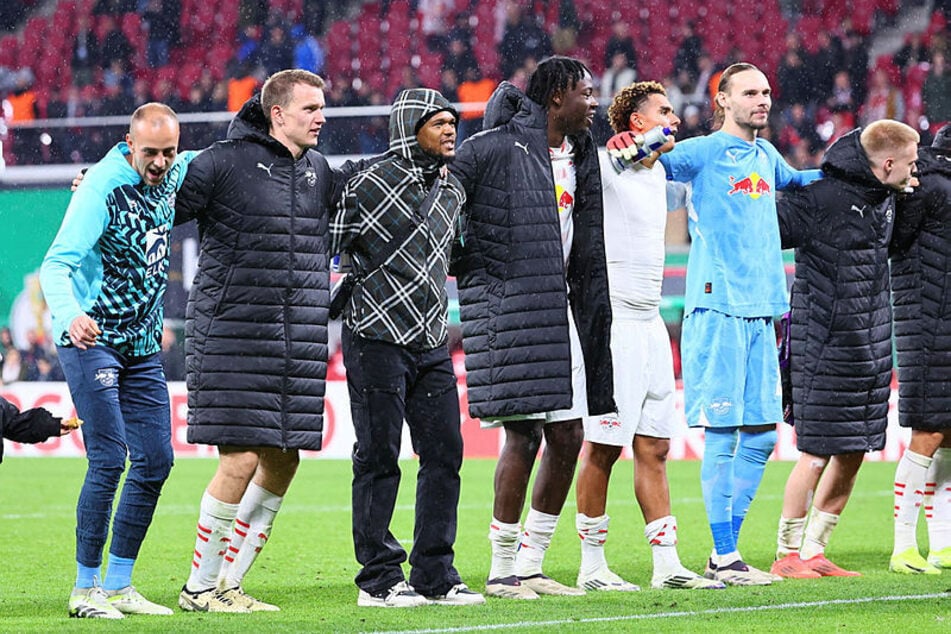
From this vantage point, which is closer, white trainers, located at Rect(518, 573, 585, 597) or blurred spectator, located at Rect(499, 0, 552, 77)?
white trainers, located at Rect(518, 573, 585, 597)

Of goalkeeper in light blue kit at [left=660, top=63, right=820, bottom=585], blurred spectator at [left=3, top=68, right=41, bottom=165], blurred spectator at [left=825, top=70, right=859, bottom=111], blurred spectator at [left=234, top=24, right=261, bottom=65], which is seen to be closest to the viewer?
goalkeeper in light blue kit at [left=660, top=63, right=820, bottom=585]

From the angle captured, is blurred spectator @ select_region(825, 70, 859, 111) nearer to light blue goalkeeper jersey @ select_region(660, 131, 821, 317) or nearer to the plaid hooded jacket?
light blue goalkeeper jersey @ select_region(660, 131, 821, 317)

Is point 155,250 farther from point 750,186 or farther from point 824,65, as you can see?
point 824,65

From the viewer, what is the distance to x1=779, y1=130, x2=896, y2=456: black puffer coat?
23.8ft

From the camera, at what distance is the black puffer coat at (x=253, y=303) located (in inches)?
229

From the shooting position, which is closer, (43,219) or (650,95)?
(650,95)

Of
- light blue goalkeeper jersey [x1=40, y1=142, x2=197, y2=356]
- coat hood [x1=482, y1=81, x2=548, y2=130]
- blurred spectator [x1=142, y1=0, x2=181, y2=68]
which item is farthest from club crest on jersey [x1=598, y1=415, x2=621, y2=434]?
blurred spectator [x1=142, y1=0, x2=181, y2=68]

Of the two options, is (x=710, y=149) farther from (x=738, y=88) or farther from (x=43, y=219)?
(x=43, y=219)

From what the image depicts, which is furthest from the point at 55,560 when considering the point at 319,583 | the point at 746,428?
the point at 746,428

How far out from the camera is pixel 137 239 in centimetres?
579

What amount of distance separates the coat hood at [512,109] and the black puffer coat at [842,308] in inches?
58.6

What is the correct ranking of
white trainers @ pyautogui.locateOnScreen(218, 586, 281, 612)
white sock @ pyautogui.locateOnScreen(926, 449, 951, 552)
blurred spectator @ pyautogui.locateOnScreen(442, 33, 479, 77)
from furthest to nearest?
blurred spectator @ pyautogui.locateOnScreen(442, 33, 479, 77) < white sock @ pyautogui.locateOnScreen(926, 449, 951, 552) < white trainers @ pyautogui.locateOnScreen(218, 586, 281, 612)

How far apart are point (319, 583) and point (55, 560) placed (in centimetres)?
172

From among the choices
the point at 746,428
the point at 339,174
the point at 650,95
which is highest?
the point at 650,95
